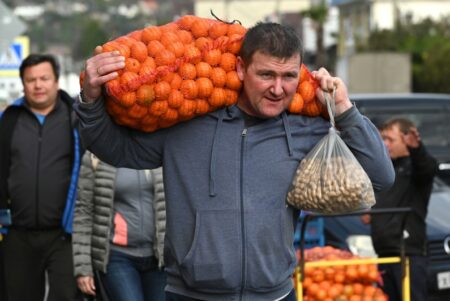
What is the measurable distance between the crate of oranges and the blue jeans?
1202mm

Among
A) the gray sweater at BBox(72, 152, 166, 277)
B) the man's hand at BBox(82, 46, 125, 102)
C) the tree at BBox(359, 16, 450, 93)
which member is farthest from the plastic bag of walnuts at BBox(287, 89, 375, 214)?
the tree at BBox(359, 16, 450, 93)

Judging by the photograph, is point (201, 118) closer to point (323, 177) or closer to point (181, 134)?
point (181, 134)

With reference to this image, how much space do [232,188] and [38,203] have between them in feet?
8.81

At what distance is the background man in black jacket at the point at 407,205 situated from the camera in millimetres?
6754

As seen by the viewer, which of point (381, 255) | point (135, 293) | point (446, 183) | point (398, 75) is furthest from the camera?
point (398, 75)

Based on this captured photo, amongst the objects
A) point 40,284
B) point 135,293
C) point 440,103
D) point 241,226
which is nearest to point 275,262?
point 241,226

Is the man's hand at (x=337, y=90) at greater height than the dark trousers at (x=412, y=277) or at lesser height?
greater

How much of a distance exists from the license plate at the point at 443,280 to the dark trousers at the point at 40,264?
3.01 meters

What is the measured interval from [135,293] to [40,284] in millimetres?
1056

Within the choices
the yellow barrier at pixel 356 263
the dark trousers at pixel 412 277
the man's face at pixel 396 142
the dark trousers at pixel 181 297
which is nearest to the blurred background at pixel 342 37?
the man's face at pixel 396 142

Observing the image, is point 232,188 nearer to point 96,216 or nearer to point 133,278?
point 133,278

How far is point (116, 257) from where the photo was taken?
5.62 metres

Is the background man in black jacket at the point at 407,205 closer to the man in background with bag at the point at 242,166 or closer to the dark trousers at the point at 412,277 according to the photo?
the dark trousers at the point at 412,277

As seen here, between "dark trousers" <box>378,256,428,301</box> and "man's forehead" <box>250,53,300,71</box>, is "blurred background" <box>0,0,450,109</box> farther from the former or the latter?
"man's forehead" <box>250,53,300,71</box>
